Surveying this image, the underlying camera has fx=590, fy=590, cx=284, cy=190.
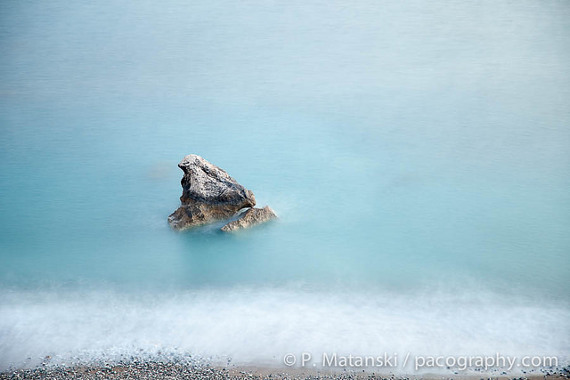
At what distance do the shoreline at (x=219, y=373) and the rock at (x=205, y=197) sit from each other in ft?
6.52

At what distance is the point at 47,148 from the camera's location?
25.2ft

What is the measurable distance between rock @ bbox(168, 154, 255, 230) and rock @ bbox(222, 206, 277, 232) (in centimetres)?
11

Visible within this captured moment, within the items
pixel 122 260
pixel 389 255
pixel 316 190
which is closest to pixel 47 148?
pixel 122 260

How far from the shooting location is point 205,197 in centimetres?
594

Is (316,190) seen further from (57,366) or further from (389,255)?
(57,366)

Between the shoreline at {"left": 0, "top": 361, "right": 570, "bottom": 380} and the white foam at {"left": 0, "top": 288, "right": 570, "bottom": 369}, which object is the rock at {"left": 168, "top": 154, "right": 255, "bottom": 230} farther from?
the shoreline at {"left": 0, "top": 361, "right": 570, "bottom": 380}

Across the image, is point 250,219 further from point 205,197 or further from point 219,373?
point 219,373

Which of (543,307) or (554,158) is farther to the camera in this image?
(554,158)

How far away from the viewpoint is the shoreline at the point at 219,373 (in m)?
4.11

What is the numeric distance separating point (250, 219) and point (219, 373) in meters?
2.07

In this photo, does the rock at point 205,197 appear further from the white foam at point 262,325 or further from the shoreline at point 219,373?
the shoreline at point 219,373

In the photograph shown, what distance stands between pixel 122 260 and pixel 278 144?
275cm

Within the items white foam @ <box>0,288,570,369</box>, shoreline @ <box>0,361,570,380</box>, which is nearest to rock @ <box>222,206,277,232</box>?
white foam @ <box>0,288,570,369</box>

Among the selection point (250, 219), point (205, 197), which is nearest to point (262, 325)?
point (250, 219)
